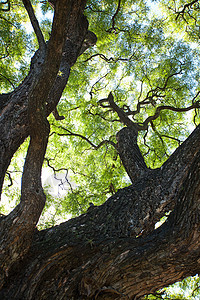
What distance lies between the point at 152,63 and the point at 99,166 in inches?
210

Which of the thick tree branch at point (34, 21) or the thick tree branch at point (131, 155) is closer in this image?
the thick tree branch at point (34, 21)

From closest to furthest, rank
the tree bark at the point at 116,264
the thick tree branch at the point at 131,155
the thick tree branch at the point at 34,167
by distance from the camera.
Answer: the tree bark at the point at 116,264, the thick tree branch at the point at 34,167, the thick tree branch at the point at 131,155

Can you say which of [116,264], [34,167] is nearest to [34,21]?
[34,167]

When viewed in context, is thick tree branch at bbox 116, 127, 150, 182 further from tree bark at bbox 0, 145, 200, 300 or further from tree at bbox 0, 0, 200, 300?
tree bark at bbox 0, 145, 200, 300

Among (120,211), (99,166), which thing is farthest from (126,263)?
(99,166)

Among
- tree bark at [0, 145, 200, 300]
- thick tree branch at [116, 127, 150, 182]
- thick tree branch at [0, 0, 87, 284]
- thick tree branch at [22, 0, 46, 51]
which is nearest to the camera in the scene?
tree bark at [0, 145, 200, 300]

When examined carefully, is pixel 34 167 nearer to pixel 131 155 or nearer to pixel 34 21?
pixel 34 21

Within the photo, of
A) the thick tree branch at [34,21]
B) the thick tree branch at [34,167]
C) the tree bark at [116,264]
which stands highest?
the thick tree branch at [34,21]

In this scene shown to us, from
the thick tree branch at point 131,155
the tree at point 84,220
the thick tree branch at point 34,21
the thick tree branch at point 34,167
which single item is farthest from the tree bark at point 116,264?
the thick tree branch at point 34,21

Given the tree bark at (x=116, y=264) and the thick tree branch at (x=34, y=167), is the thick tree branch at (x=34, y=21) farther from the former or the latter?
the tree bark at (x=116, y=264)

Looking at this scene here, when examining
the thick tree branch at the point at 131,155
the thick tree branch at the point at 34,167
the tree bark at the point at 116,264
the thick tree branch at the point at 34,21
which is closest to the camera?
the tree bark at the point at 116,264

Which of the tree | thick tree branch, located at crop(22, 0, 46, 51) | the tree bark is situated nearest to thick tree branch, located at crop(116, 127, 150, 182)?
the tree

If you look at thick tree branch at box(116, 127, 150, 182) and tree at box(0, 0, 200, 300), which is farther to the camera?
thick tree branch at box(116, 127, 150, 182)

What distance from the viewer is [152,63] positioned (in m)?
10.9
